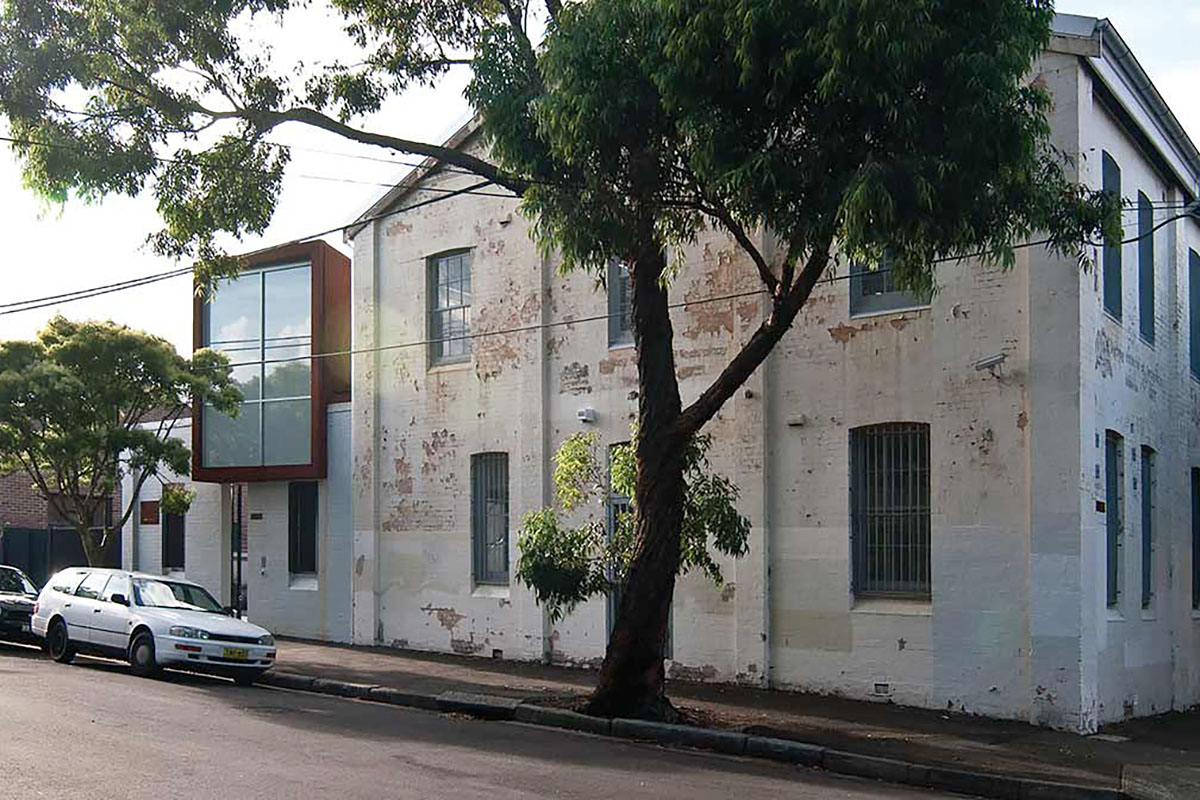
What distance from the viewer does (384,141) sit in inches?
614

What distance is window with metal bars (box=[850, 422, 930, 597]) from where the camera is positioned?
16.2 m

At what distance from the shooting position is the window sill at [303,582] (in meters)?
23.3

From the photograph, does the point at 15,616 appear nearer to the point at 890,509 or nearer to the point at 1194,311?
the point at 890,509

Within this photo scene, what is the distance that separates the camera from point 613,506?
736 inches

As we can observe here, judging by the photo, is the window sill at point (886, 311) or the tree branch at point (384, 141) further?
the window sill at point (886, 311)

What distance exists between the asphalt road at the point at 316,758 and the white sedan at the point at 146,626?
1.75 m

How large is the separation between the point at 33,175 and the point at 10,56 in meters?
1.38

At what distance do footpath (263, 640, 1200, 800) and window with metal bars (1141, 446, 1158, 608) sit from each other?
1.64 meters

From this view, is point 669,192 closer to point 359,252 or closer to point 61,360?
point 359,252

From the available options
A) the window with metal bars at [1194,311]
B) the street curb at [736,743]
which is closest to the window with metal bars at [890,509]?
the street curb at [736,743]

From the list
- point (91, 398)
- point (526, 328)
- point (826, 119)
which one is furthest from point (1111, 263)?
point (91, 398)

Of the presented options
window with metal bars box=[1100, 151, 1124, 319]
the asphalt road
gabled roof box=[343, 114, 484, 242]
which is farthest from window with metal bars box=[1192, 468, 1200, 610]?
gabled roof box=[343, 114, 484, 242]

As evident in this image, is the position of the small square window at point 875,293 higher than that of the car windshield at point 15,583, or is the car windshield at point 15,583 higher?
the small square window at point 875,293

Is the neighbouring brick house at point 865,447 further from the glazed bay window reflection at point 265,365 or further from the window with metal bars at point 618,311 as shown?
the glazed bay window reflection at point 265,365
